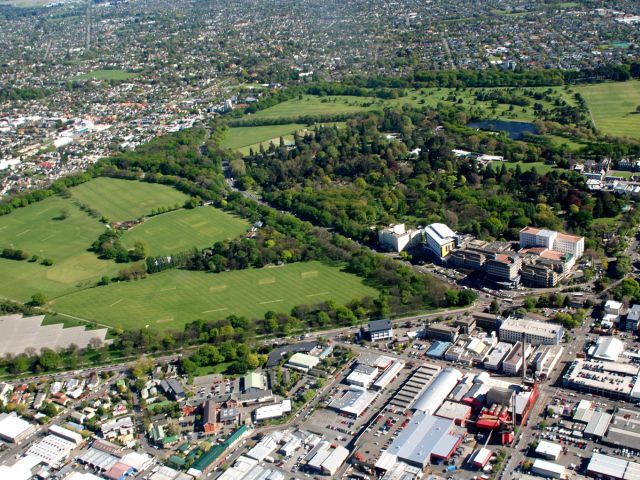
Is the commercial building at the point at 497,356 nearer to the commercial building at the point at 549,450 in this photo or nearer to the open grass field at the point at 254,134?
the commercial building at the point at 549,450

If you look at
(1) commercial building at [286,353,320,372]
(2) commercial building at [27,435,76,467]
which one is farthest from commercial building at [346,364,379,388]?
(2) commercial building at [27,435,76,467]

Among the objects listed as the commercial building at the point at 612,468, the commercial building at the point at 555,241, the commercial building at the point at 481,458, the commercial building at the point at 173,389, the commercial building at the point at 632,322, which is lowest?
the commercial building at the point at 173,389

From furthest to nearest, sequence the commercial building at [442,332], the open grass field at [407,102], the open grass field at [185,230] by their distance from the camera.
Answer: the open grass field at [407,102] → the open grass field at [185,230] → the commercial building at [442,332]

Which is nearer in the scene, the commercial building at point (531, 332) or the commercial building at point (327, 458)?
the commercial building at point (327, 458)

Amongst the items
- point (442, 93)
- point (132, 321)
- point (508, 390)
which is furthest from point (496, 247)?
point (442, 93)

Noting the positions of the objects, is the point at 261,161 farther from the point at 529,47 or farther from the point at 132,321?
the point at 529,47

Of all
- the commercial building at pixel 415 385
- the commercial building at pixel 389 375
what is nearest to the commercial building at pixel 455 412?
the commercial building at pixel 415 385

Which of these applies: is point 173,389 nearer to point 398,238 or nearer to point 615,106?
point 398,238
